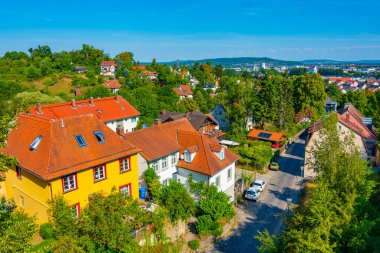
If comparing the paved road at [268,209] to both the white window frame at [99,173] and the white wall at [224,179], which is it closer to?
the white wall at [224,179]

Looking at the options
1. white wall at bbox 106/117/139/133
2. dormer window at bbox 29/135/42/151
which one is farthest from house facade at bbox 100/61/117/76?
dormer window at bbox 29/135/42/151

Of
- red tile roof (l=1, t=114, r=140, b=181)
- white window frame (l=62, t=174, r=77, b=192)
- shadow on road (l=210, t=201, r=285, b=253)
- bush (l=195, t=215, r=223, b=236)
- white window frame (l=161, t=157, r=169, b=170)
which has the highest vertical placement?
red tile roof (l=1, t=114, r=140, b=181)

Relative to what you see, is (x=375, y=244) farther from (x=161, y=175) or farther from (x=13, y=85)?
(x=13, y=85)

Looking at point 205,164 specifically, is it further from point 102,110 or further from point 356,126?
point 102,110

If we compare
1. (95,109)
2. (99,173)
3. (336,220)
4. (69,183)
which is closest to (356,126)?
(336,220)

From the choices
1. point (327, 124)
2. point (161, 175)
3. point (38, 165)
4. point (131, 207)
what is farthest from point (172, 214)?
point (327, 124)

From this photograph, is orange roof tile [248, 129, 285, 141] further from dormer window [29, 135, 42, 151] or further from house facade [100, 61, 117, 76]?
house facade [100, 61, 117, 76]

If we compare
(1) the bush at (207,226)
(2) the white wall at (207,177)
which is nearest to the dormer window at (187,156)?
(2) the white wall at (207,177)
